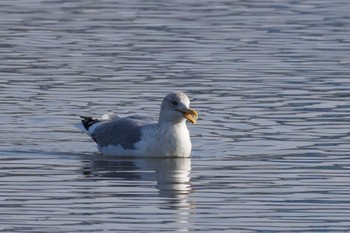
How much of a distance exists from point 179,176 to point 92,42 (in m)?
12.8

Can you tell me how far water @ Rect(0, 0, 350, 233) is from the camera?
1449cm

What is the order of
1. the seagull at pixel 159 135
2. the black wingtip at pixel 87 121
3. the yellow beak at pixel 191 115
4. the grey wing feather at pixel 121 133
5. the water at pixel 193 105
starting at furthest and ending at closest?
the black wingtip at pixel 87 121, the grey wing feather at pixel 121 133, the seagull at pixel 159 135, the yellow beak at pixel 191 115, the water at pixel 193 105

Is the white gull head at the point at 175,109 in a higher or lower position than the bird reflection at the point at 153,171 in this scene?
higher

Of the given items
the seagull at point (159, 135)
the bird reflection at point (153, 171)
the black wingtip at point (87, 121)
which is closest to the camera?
the bird reflection at point (153, 171)

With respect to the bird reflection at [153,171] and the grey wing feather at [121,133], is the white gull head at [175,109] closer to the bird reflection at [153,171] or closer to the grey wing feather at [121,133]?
the grey wing feather at [121,133]

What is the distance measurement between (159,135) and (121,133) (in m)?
0.65

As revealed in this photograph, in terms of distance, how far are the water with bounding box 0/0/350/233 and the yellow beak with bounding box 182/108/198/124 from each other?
0.46 meters

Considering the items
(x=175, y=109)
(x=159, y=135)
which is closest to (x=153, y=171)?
(x=159, y=135)

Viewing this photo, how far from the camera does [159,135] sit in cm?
1856

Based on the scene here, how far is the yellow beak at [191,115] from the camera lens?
18405 millimetres

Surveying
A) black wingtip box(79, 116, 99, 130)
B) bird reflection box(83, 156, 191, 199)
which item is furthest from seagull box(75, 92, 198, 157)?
black wingtip box(79, 116, 99, 130)

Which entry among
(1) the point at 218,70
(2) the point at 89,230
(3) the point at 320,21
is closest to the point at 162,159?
(2) the point at 89,230

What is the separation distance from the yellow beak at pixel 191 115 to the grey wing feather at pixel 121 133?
605 millimetres

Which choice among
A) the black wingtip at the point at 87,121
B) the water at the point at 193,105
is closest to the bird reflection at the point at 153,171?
the water at the point at 193,105
